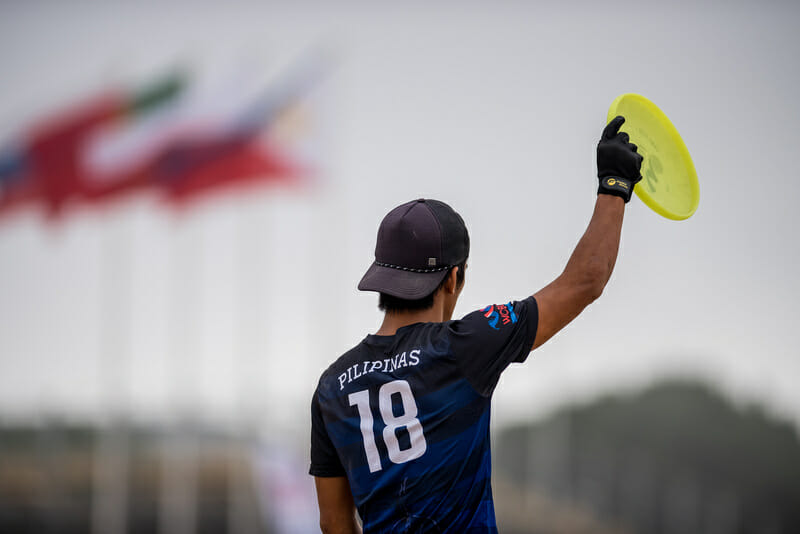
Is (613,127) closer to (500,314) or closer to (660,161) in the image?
(660,161)

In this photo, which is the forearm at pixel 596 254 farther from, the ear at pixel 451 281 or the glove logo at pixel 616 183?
the ear at pixel 451 281

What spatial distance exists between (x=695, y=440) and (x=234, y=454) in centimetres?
2363

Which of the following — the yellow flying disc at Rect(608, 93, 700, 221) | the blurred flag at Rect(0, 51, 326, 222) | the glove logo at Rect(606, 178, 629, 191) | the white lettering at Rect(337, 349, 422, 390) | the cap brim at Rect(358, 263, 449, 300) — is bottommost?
the white lettering at Rect(337, 349, 422, 390)

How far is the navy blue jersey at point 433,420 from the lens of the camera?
86.3 inches

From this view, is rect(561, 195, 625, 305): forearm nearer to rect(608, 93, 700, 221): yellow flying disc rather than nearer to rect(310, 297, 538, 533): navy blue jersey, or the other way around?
rect(310, 297, 538, 533): navy blue jersey

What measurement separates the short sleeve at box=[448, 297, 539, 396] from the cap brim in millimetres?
160

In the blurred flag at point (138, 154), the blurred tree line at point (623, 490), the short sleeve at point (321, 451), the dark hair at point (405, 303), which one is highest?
the blurred flag at point (138, 154)

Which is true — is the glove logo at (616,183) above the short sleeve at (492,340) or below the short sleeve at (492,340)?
above

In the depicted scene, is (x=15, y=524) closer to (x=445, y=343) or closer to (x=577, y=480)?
(x=577, y=480)

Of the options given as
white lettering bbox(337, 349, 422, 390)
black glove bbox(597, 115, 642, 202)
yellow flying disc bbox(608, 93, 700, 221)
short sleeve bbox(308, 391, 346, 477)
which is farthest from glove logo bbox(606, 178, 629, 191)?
short sleeve bbox(308, 391, 346, 477)

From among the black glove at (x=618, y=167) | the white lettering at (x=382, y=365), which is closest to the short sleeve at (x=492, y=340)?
the white lettering at (x=382, y=365)

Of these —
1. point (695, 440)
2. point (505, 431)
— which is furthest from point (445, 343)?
point (695, 440)

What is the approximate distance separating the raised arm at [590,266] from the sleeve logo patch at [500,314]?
7cm

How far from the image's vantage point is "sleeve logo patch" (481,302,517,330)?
2.19 meters
